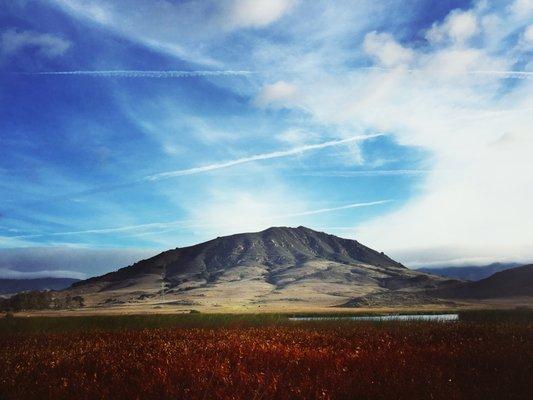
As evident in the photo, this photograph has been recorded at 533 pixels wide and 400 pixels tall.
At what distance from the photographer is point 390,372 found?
8367mm

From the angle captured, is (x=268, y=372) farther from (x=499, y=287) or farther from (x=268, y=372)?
(x=499, y=287)

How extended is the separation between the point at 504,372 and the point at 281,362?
13.3 feet

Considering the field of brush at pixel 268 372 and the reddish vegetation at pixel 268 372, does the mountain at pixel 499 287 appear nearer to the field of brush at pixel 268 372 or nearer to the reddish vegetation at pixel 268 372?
the field of brush at pixel 268 372

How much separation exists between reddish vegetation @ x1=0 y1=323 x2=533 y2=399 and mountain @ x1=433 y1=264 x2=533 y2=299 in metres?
157

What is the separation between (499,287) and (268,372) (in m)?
176

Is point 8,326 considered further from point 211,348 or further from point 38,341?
point 211,348

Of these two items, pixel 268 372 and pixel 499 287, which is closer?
pixel 268 372

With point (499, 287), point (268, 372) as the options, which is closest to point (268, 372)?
point (268, 372)

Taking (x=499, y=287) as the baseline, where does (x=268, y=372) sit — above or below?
below

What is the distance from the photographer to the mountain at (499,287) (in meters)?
155

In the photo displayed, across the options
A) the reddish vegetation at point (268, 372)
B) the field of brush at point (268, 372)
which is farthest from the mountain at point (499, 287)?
the reddish vegetation at point (268, 372)

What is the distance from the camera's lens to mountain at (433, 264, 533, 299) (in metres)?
155

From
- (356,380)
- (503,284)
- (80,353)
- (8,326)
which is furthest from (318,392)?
(503,284)

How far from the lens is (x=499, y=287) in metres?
163
